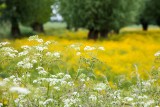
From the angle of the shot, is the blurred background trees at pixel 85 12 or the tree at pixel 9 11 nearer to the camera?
the tree at pixel 9 11

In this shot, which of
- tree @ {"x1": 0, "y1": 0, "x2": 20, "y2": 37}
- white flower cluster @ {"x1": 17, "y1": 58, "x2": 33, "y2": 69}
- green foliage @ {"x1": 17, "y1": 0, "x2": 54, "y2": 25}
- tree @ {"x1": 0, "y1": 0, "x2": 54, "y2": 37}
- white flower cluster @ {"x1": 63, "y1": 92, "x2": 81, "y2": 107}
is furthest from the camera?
green foliage @ {"x1": 17, "y1": 0, "x2": 54, "y2": 25}

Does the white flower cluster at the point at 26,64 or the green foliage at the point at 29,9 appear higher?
the white flower cluster at the point at 26,64

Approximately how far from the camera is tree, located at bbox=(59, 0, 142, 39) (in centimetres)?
2627

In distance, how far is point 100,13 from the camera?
26.4m

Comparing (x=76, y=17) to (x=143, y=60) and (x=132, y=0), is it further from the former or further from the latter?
(x=143, y=60)

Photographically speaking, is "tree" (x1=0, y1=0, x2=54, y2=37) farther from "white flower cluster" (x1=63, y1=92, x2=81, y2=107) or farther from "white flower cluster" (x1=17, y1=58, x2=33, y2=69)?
"white flower cluster" (x1=63, y1=92, x2=81, y2=107)

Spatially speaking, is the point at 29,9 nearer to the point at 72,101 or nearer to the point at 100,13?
the point at 100,13

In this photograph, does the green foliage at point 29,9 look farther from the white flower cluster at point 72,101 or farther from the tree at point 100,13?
the white flower cluster at point 72,101

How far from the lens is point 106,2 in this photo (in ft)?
86.3

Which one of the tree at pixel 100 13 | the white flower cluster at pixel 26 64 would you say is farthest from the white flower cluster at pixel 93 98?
the tree at pixel 100 13

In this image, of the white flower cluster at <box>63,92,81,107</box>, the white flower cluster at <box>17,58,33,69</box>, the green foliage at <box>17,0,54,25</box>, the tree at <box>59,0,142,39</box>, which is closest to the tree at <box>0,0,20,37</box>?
the green foliage at <box>17,0,54,25</box>

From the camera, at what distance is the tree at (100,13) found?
26266mm

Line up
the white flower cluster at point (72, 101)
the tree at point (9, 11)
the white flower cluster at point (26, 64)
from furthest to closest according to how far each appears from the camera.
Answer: the tree at point (9, 11), the white flower cluster at point (26, 64), the white flower cluster at point (72, 101)

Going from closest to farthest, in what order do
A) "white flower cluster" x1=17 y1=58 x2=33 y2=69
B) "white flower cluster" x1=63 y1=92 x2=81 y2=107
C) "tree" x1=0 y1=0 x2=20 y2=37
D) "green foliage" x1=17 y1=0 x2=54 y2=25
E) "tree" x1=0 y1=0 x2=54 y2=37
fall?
"white flower cluster" x1=63 y1=92 x2=81 y2=107
"white flower cluster" x1=17 y1=58 x2=33 y2=69
"tree" x1=0 y1=0 x2=20 y2=37
"tree" x1=0 y1=0 x2=54 y2=37
"green foliage" x1=17 y1=0 x2=54 y2=25
